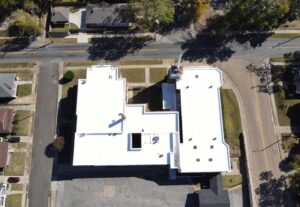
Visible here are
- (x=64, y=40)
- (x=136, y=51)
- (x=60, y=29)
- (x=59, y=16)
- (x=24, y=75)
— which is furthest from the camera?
(x=60, y=29)

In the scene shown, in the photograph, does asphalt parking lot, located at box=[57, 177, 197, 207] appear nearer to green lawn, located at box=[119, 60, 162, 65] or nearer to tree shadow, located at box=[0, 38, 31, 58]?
green lawn, located at box=[119, 60, 162, 65]

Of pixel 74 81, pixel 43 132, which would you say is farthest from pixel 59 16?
pixel 43 132

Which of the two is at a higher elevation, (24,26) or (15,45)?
(24,26)

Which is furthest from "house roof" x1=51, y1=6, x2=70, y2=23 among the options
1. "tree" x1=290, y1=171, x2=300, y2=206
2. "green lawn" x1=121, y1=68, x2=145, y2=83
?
"tree" x1=290, y1=171, x2=300, y2=206

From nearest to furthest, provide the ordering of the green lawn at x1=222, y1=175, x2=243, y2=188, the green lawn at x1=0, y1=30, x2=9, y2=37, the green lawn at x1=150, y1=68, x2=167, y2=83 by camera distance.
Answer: the green lawn at x1=222, y1=175, x2=243, y2=188
the green lawn at x1=150, y1=68, x2=167, y2=83
the green lawn at x1=0, y1=30, x2=9, y2=37

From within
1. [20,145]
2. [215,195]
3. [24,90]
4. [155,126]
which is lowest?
[215,195]

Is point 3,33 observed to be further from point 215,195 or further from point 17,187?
point 215,195

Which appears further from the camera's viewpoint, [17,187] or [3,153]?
[3,153]
